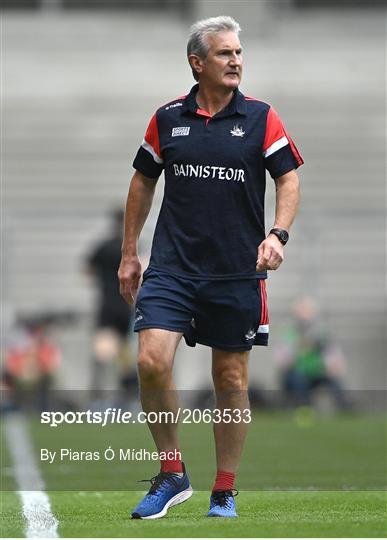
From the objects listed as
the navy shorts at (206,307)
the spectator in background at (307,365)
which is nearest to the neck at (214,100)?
the navy shorts at (206,307)

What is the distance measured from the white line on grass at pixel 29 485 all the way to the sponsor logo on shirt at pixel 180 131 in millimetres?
1756

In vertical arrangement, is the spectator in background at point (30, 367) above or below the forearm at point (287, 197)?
below

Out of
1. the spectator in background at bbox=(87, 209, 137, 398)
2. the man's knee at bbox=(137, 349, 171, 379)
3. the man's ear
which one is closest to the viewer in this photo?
the man's knee at bbox=(137, 349, 171, 379)

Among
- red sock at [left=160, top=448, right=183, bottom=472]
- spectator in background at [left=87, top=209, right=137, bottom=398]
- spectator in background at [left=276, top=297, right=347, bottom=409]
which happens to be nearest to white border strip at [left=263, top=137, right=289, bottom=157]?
red sock at [left=160, top=448, right=183, bottom=472]

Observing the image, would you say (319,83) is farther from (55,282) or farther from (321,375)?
(321,375)

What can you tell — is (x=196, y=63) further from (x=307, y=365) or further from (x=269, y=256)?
(x=307, y=365)

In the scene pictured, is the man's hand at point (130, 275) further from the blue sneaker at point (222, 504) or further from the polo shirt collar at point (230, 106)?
the blue sneaker at point (222, 504)

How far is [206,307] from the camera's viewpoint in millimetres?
6781

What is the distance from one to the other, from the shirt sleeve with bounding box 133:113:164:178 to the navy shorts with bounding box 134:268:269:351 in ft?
1.61

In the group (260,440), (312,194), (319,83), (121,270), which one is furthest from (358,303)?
(121,270)

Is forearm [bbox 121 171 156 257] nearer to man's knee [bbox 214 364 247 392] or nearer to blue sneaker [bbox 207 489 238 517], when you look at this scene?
man's knee [bbox 214 364 247 392]

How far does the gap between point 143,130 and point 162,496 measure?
16.2 m

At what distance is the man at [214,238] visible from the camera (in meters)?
6.70

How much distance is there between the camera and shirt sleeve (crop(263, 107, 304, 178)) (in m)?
6.73
